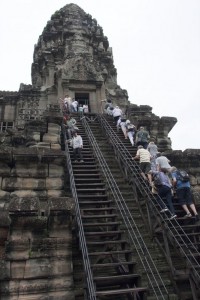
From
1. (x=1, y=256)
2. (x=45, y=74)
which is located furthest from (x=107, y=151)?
(x=45, y=74)

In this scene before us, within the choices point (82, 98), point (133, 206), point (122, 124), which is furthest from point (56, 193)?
point (82, 98)

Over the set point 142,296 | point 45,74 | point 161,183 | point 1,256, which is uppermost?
point 45,74

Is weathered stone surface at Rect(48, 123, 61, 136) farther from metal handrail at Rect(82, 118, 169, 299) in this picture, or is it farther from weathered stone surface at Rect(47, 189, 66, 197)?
weathered stone surface at Rect(47, 189, 66, 197)

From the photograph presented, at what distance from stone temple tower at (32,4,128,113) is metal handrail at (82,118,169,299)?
7.28 meters

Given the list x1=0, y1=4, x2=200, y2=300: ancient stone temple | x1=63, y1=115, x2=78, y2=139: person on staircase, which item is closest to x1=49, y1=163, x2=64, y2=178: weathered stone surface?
x1=0, y1=4, x2=200, y2=300: ancient stone temple

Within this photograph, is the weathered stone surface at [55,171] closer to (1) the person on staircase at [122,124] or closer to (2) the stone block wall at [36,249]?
(2) the stone block wall at [36,249]

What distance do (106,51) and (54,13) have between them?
6210 mm

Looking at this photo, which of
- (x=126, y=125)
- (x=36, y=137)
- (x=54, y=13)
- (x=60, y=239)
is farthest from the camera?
(x=54, y=13)

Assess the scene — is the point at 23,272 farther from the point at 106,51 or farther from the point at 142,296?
the point at 106,51

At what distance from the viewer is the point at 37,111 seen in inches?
763

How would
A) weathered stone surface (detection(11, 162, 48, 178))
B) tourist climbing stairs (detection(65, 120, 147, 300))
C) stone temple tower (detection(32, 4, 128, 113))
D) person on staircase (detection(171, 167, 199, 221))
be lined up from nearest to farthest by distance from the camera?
tourist climbing stairs (detection(65, 120, 147, 300)) → person on staircase (detection(171, 167, 199, 221)) → weathered stone surface (detection(11, 162, 48, 178)) → stone temple tower (detection(32, 4, 128, 113))

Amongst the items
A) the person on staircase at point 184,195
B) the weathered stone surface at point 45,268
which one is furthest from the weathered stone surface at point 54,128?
the weathered stone surface at point 45,268

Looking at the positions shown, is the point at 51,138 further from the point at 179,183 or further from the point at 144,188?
the point at 179,183

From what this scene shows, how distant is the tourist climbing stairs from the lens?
6.11 metres
